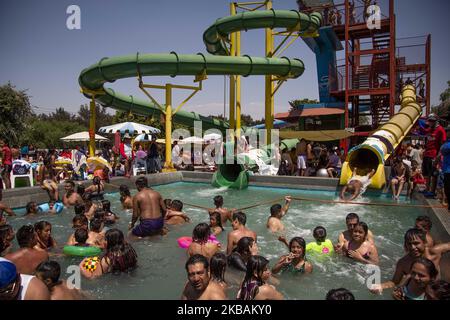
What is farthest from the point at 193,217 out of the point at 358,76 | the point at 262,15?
the point at 358,76

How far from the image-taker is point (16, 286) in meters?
2.61

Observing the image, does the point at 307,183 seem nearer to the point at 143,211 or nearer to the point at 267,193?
the point at 267,193

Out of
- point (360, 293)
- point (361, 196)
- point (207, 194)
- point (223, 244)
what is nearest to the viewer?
point (360, 293)

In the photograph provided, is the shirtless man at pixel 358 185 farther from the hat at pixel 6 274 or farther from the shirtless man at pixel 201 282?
the hat at pixel 6 274

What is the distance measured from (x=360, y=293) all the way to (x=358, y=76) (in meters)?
16.1

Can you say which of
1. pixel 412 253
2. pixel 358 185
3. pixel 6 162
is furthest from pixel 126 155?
pixel 412 253

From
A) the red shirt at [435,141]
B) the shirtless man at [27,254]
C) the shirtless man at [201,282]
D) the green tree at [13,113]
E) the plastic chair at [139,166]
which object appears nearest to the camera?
the shirtless man at [201,282]

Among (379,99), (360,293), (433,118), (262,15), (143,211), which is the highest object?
(262,15)

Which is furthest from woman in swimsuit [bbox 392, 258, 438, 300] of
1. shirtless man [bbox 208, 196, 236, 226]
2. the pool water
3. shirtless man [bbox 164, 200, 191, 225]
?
shirtless man [bbox 164, 200, 191, 225]

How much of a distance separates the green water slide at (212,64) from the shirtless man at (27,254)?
8788 mm

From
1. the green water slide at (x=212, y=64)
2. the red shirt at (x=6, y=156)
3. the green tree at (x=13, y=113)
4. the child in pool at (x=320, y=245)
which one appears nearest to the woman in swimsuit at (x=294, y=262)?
the child in pool at (x=320, y=245)

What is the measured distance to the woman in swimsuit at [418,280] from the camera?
3.01 metres

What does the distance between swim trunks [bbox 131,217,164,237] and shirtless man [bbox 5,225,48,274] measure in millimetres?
1957

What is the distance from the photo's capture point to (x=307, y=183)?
12164mm
